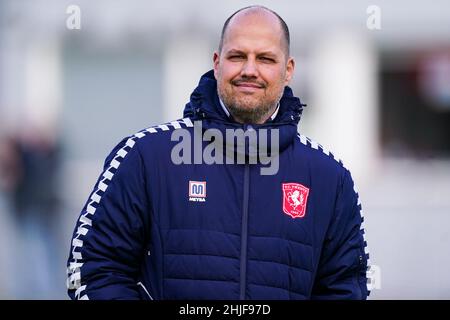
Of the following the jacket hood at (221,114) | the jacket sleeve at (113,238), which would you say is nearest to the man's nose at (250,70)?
the jacket hood at (221,114)

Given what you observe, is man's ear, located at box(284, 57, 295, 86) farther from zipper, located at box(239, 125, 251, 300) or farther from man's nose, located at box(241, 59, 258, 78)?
zipper, located at box(239, 125, 251, 300)

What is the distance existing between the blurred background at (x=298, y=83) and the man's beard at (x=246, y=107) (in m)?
8.38

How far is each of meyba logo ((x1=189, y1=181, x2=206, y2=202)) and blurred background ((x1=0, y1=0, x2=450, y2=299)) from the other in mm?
8510

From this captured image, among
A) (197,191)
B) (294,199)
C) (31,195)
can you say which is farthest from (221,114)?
(31,195)

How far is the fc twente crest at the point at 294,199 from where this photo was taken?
3637 millimetres

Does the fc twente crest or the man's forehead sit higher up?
the man's forehead

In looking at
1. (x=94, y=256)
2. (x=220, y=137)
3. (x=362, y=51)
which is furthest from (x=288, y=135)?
(x=362, y=51)

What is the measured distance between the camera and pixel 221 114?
3.71m

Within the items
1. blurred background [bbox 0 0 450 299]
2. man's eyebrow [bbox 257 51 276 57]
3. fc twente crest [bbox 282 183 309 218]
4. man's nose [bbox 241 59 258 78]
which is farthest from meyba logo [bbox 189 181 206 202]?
blurred background [bbox 0 0 450 299]

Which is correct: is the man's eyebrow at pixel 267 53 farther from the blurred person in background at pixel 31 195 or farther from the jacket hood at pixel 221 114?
the blurred person in background at pixel 31 195

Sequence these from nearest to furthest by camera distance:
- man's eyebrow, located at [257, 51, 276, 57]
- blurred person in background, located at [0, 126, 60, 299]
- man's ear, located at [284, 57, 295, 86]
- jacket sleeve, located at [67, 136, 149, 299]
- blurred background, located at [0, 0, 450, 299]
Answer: jacket sleeve, located at [67, 136, 149, 299], man's eyebrow, located at [257, 51, 276, 57], man's ear, located at [284, 57, 295, 86], blurred person in background, located at [0, 126, 60, 299], blurred background, located at [0, 0, 450, 299]

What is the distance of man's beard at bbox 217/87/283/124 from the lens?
3.69 meters

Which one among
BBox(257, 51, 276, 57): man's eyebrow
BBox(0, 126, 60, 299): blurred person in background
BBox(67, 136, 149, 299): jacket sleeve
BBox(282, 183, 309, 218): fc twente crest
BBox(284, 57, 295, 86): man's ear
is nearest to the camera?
BBox(67, 136, 149, 299): jacket sleeve

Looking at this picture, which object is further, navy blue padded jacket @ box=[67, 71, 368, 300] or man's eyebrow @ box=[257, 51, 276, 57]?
man's eyebrow @ box=[257, 51, 276, 57]
